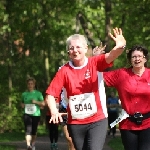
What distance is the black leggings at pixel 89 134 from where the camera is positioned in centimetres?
807

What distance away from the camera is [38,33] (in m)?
30.8

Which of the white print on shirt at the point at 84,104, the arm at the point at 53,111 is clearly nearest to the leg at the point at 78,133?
the white print on shirt at the point at 84,104

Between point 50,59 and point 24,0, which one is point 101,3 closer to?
point 24,0

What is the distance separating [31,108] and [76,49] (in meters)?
8.04

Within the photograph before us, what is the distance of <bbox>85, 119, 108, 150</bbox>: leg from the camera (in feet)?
26.4

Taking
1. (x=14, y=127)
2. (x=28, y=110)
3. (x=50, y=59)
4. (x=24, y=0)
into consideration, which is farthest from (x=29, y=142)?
(x=50, y=59)

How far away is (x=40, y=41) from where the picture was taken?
30.3 metres

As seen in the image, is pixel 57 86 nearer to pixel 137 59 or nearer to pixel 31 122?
pixel 137 59

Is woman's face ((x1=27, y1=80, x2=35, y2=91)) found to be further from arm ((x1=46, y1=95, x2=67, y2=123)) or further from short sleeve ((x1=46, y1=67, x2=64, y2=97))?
arm ((x1=46, y1=95, x2=67, y2=123))

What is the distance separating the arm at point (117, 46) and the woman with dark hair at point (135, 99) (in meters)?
0.73

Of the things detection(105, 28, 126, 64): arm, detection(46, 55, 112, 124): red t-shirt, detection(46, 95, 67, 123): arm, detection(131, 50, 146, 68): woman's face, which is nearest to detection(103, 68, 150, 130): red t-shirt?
detection(131, 50, 146, 68): woman's face

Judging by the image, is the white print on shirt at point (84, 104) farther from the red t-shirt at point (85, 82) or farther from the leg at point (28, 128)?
the leg at point (28, 128)

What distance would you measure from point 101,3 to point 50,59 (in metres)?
8.34

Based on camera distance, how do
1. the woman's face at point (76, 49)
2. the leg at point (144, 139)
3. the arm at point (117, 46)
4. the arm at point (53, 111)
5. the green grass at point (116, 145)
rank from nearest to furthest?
the arm at point (53, 111)
the arm at point (117, 46)
the woman's face at point (76, 49)
the leg at point (144, 139)
the green grass at point (116, 145)
